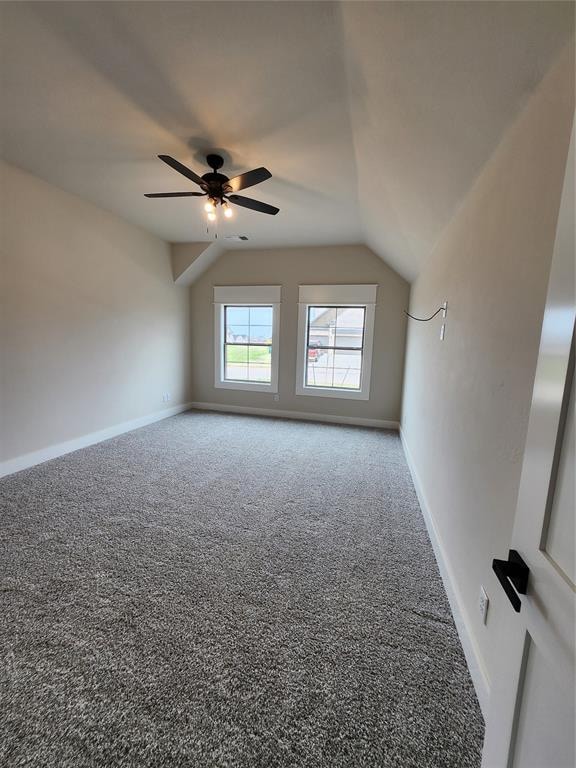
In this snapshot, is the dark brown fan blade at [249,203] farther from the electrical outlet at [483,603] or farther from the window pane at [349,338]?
the electrical outlet at [483,603]

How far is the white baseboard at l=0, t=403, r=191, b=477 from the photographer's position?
2.99m

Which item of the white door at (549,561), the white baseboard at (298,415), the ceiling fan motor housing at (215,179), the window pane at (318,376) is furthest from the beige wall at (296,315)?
the white door at (549,561)

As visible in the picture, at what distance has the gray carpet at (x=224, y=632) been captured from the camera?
42.1 inches

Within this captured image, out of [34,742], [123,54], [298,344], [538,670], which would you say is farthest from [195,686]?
[298,344]

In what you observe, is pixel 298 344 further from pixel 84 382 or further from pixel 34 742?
pixel 34 742

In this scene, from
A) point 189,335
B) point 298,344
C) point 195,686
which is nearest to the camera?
point 195,686

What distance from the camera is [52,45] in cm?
160

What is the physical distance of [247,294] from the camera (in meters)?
5.19

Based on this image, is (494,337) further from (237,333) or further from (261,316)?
(237,333)

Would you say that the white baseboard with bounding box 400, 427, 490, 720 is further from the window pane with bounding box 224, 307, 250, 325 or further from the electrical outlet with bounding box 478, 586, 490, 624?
the window pane with bounding box 224, 307, 250, 325

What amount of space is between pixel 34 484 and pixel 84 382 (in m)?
1.28

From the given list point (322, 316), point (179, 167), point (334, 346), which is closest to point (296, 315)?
point (322, 316)

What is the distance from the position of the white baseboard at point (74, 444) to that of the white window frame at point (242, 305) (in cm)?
112

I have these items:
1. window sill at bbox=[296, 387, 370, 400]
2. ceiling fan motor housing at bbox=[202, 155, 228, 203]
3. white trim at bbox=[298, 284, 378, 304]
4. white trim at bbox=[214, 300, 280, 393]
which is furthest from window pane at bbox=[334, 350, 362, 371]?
ceiling fan motor housing at bbox=[202, 155, 228, 203]
